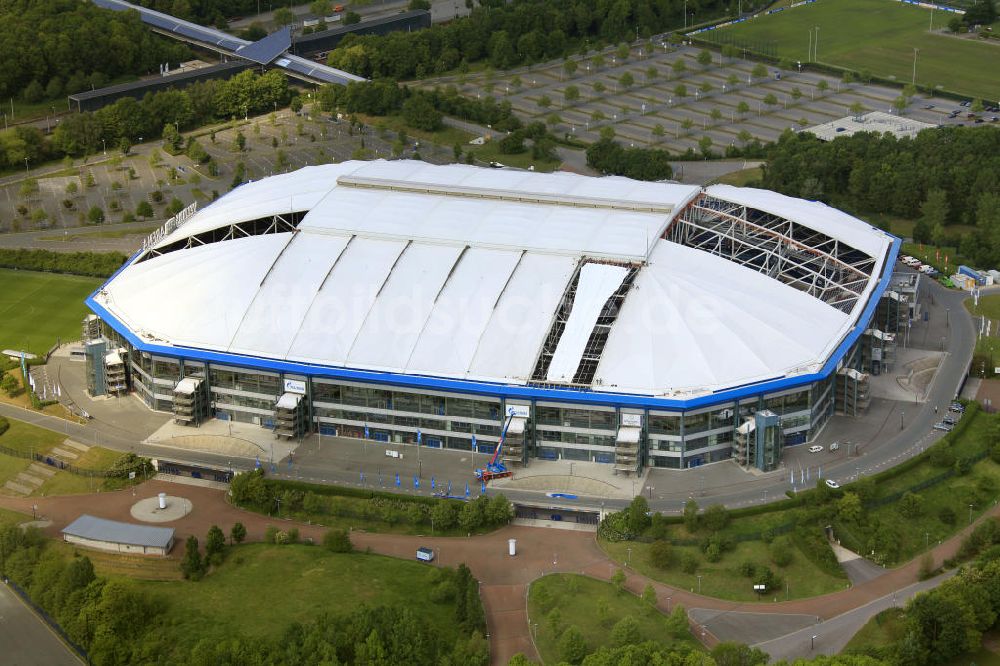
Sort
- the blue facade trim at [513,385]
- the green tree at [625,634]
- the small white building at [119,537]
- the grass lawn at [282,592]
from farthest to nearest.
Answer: the blue facade trim at [513,385], the small white building at [119,537], the grass lawn at [282,592], the green tree at [625,634]

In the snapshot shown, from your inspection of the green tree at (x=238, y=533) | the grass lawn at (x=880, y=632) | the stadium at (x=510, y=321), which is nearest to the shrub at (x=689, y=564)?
the stadium at (x=510, y=321)

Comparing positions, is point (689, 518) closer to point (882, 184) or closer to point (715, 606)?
point (715, 606)

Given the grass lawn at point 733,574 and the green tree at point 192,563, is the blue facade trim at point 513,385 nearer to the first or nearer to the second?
the grass lawn at point 733,574

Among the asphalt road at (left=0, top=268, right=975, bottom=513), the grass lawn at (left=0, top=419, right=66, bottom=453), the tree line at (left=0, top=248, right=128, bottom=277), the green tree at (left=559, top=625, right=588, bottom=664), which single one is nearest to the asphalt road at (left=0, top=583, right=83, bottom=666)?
the asphalt road at (left=0, top=268, right=975, bottom=513)

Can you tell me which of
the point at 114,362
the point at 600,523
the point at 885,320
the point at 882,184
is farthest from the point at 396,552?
the point at 882,184

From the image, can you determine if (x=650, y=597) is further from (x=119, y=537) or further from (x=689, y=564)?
(x=119, y=537)
